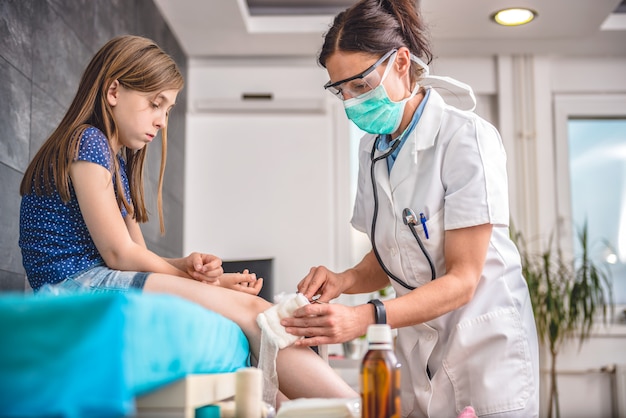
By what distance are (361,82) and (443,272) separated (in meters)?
0.49

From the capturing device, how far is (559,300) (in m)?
3.99

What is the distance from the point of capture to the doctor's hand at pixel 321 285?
1710 mm

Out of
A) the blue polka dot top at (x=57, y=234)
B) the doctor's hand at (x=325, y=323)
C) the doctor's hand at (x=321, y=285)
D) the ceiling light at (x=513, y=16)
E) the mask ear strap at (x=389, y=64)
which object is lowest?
the doctor's hand at (x=325, y=323)

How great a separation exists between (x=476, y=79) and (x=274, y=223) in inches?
63.1

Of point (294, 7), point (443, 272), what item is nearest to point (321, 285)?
point (443, 272)

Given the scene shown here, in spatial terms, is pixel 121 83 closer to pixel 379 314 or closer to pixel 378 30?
pixel 378 30

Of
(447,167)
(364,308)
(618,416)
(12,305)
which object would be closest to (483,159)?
(447,167)

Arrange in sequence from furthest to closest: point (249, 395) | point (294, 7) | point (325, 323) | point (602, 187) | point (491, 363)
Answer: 1. point (602, 187)
2. point (294, 7)
3. point (491, 363)
4. point (325, 323)
5. point (249, 395)

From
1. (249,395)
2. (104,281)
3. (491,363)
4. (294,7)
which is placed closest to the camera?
(249,395)

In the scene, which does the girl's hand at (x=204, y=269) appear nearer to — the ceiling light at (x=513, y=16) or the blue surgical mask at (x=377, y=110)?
the blue surgical mask at (x=377, y=110)

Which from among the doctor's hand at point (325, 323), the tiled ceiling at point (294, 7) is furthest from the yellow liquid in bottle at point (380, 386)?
the tiled ceiling at point (294, 7)

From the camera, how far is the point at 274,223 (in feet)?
14.6

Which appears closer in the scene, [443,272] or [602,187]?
[443,272]

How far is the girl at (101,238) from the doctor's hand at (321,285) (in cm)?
14
